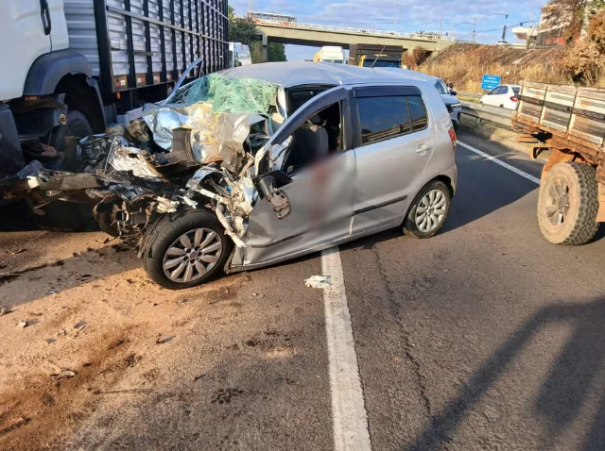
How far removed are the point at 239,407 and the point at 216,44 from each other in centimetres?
1416

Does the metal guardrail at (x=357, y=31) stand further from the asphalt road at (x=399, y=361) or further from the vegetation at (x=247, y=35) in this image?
the asphalt road at (x=399, y=361)

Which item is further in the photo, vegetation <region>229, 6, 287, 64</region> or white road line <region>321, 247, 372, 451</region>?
vegetation <region>229, 6, 287, 64</region>

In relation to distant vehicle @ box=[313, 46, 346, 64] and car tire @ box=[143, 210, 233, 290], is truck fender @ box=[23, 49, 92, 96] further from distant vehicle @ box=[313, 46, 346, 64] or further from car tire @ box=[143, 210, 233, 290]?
distant vehicle @ box=[313, 46, 346, 64]

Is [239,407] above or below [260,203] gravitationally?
below

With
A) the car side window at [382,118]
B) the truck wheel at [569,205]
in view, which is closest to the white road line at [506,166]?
the truck wheel at [569,205]

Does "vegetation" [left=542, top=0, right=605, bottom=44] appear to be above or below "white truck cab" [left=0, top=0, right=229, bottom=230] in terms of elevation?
above

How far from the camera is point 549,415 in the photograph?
9.27 ft

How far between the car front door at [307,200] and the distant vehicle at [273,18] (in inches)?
2406

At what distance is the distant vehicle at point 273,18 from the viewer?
202ft

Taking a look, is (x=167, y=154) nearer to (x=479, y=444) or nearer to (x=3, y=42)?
(x=3, y=42)

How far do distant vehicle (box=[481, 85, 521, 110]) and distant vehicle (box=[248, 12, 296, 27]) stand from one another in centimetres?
4496

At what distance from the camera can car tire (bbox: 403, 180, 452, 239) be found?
5.27m

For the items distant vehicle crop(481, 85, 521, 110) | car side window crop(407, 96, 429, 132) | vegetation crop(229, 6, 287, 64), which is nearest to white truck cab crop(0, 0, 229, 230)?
car side window crop(407, 96, 429, 132)

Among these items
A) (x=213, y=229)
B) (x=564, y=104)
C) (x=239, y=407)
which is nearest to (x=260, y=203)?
(x=213, y=229)
